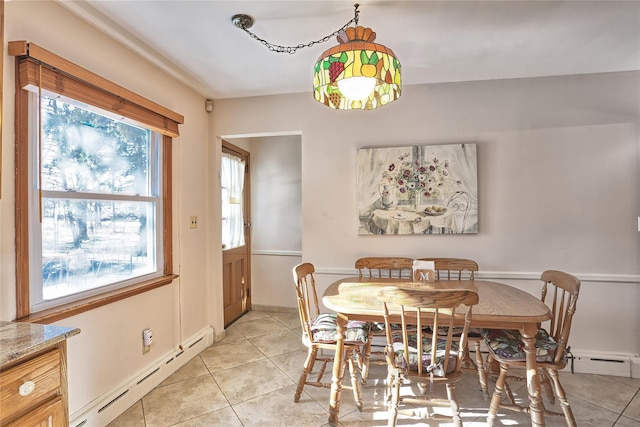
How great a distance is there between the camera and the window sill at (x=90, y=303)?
1.62m

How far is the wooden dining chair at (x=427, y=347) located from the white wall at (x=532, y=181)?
111 centimetres

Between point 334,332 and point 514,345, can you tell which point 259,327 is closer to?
point 334,332

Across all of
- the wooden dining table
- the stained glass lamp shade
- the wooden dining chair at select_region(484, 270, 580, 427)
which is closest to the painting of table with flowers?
the wooden dining table

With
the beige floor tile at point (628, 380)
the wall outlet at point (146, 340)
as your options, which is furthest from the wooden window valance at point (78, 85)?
the beige floor tile at point (628, 380)

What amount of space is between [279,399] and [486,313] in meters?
1.47

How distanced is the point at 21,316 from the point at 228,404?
129cm

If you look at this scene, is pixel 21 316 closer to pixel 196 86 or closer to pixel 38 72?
pixel 38 72

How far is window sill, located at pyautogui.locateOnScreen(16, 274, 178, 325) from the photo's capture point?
5.30 feet

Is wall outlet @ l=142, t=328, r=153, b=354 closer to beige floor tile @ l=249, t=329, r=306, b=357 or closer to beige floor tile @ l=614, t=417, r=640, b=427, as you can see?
beige floor tile @ l=249, t=329, r=306, b=357

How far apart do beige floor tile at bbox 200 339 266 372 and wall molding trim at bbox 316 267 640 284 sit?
39.6 inches

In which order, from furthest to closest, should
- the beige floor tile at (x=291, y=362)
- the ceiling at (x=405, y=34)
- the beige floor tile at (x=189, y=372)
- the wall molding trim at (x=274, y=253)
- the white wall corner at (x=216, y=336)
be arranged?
the wall molding trim at (x=274, y=253), the white wall corner at (x=216, y=336), the beige floor tile at (x=291, y=362), the beige floor tile at (x=189, y=372), the ceiling at (x=405, y=34)

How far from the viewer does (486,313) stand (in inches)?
70.1

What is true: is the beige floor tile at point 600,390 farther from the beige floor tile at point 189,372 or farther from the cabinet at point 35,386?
the cabinet at point 35,386

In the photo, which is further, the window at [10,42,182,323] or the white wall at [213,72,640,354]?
the white wall at [213,72,640,354]
